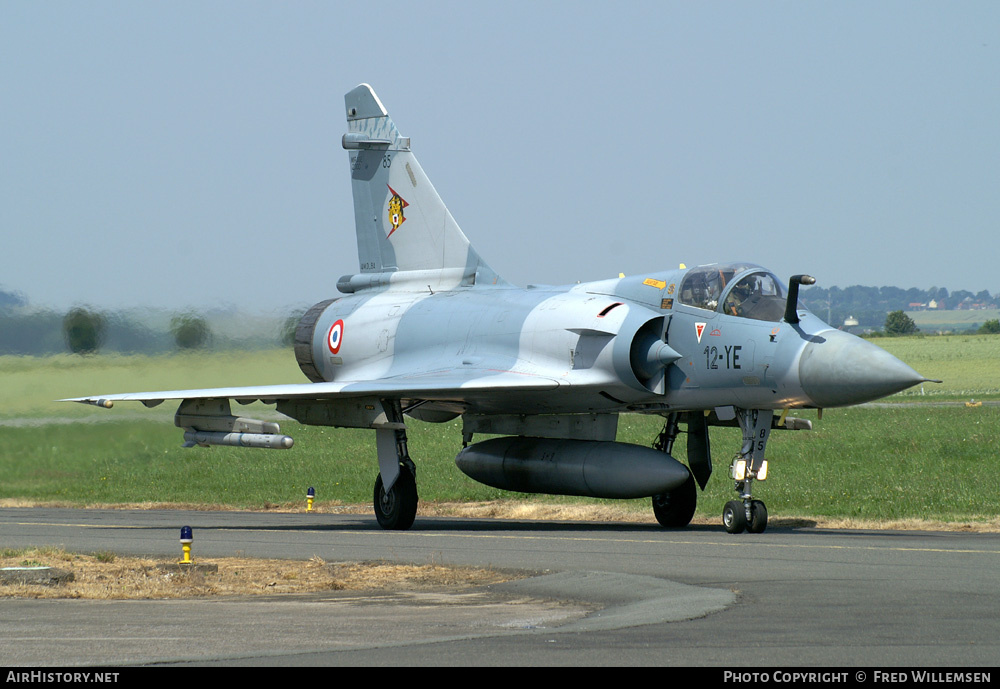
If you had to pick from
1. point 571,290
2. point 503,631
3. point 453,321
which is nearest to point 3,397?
point 453,321

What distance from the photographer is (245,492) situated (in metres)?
27.6

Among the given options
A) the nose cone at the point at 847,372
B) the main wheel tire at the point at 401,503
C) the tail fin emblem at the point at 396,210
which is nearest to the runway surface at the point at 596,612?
the nose cone at the point at 847,372

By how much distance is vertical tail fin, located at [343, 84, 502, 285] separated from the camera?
70.5 ft

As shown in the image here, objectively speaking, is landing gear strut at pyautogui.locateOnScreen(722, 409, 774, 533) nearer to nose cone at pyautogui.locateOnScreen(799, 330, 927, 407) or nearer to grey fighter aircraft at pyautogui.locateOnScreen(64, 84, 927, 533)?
grey fighter aircraft at pyautogui.locateOnScreen(64, 84, 927, 533)

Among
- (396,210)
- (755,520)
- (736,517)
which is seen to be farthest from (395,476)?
(396,210)

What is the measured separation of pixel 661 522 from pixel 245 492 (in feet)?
40.2

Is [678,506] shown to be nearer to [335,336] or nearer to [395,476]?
[395,476]

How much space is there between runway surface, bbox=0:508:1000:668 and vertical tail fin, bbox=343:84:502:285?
713 cm

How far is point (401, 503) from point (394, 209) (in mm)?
6340

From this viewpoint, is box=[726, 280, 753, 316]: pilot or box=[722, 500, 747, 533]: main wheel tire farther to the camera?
box=[726, 280, 753, 316]: pilot

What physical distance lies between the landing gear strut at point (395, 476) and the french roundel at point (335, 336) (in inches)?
125

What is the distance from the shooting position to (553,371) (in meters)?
17.3

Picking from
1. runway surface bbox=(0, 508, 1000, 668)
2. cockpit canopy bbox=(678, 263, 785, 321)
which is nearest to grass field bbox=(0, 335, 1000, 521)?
cockpit canopy bbox=(678, 263, 785, 321)

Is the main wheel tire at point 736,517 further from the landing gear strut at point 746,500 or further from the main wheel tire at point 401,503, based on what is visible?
the main wheel tire at point 401,503
